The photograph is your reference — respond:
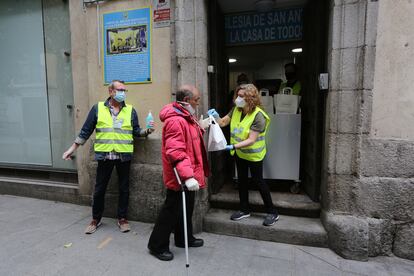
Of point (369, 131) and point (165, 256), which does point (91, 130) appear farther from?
point (369, 131)

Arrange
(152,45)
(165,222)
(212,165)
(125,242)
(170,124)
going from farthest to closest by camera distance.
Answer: (212,165) → (152,45) → (125,242) → (165,222) → (170,124)

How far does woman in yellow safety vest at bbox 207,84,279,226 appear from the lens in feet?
11.6

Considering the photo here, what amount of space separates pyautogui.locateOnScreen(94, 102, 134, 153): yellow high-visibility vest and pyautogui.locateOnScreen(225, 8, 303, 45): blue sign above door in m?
2.45

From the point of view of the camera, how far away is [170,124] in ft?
9.57

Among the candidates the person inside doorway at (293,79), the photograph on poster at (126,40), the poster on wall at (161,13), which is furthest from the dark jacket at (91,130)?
the person inside doorway at (293,79)

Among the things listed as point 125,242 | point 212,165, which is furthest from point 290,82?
point 125,242

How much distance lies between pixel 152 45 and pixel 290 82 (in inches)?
86.0

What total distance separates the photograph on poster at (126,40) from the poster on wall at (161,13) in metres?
0.22

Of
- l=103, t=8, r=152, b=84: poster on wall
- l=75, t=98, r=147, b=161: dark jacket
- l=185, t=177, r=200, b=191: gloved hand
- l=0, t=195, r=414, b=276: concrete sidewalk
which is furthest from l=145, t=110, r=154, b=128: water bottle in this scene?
l=0, t=195, r=414, b=276: concrete sidewalk

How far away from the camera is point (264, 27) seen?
480 cm

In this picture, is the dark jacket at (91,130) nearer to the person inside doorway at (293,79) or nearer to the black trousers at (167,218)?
the black trousers at (167,218)

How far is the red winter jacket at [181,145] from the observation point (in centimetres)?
283

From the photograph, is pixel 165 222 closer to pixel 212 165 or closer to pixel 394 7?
pixel 212 165

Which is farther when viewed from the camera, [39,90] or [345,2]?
[39,90]
